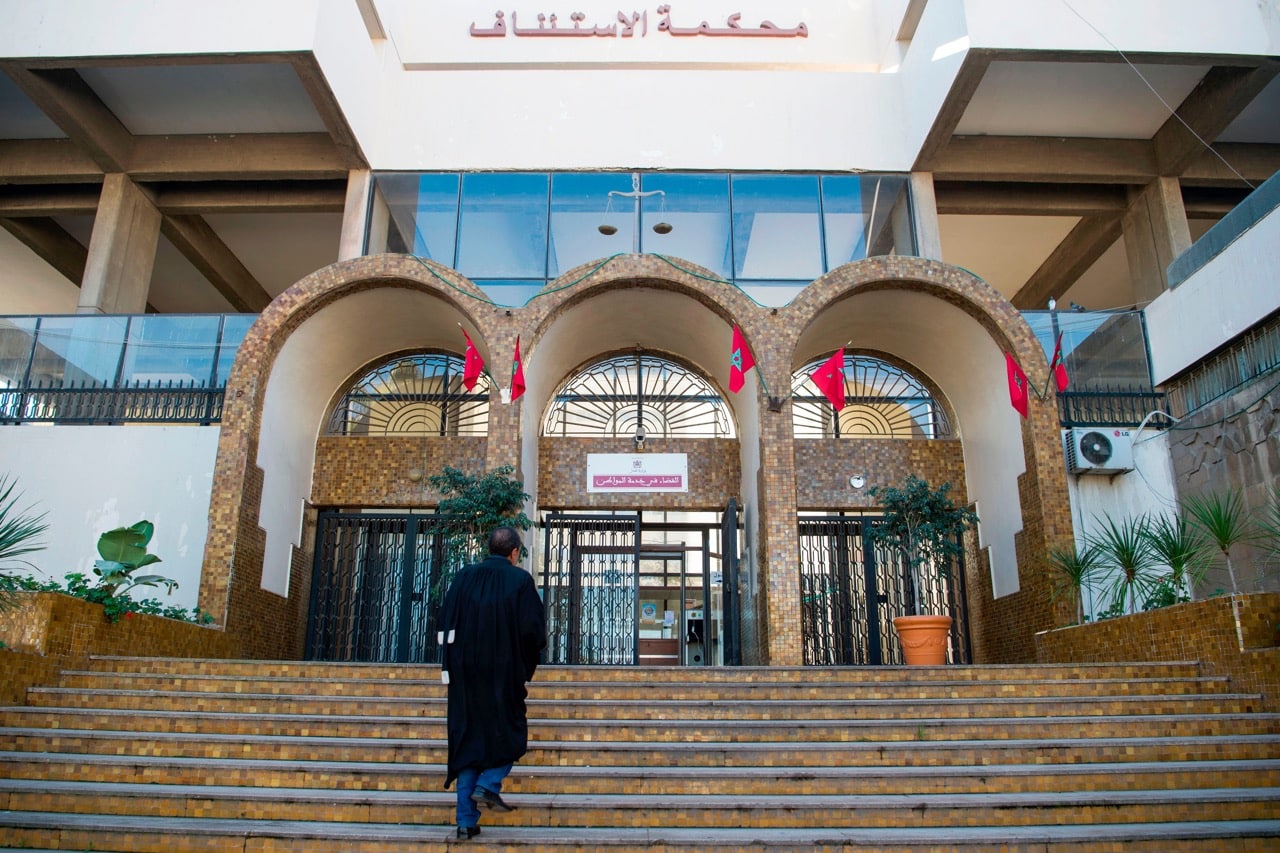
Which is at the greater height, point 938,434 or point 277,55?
point 277,55

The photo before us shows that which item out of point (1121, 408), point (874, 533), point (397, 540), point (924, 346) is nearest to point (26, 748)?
point (397, 540)

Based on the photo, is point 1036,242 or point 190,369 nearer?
point 190,369

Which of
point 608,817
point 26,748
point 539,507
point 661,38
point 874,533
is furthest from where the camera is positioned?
point 661,38

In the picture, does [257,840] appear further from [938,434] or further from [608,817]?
[938,434]

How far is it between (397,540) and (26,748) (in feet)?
21.3

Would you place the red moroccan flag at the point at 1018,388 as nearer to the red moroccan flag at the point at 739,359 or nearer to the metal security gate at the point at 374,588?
the red moroccan flag at the point at 739,359

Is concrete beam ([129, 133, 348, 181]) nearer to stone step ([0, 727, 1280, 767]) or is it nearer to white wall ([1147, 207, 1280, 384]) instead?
stone step ([0, 727, 1280, 767])

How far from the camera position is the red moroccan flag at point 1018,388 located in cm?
1077

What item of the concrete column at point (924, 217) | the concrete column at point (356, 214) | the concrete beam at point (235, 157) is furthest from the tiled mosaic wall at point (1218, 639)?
the concrete beam at point (235, 157)

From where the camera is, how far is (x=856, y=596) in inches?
480

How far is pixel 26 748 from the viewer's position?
19.3 feet

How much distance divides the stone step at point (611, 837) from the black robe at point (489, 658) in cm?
42

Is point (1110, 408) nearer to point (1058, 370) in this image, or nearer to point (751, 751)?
point (1058, 370)

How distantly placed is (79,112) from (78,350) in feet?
12.4
